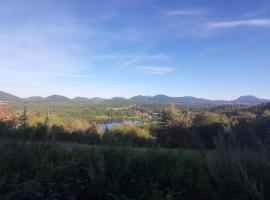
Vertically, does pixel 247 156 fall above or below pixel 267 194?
above

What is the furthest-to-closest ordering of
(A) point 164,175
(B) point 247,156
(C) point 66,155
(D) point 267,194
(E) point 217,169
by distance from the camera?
(C) point 66,155, (B) point 247,156, (A) point 164,175, (E) point 217,169, (D) point 267,194

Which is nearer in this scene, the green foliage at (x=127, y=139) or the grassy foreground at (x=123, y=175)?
the grassy foreground at (x=123, y=175)

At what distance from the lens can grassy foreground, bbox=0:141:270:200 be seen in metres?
4.85

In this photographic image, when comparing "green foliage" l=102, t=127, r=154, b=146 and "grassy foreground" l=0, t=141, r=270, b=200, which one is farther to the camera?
"green foliage" l=102, t=127, r=154, b=146

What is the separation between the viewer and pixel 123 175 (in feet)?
18.2

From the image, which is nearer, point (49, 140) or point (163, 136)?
point (49, 140)

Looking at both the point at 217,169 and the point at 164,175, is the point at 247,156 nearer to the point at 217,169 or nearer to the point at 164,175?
the point at 217,169

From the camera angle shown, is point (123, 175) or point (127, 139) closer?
point (123, 175)

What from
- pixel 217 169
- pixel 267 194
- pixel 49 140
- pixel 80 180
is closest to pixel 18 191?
pixel 80 180

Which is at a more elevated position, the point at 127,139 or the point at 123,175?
the point at 123,175

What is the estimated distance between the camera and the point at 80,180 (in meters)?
5.30

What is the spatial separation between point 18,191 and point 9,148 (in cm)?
165

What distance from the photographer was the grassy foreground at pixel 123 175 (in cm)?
485

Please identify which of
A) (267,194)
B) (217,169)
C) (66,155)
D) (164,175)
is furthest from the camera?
(66,155)
